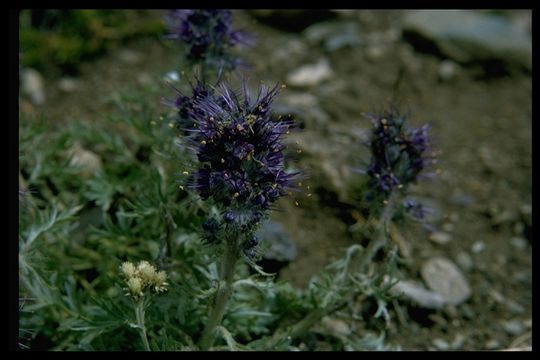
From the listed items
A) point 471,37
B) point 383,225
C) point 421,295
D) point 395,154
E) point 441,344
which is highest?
point 471,37

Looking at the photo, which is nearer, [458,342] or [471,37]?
[458,342]

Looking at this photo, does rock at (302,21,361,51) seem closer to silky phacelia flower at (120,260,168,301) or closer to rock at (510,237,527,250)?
rock at (510,237,527,250)

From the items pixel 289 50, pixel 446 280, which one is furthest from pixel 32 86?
pixel 446 280

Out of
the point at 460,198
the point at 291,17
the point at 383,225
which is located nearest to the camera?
the point at 383,225

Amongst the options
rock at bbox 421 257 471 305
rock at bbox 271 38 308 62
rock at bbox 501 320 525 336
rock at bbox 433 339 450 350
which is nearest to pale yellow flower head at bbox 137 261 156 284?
rock at bbox 433 339 450 350

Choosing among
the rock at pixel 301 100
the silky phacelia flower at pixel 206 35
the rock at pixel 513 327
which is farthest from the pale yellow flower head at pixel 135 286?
the rock at pixel 301 100

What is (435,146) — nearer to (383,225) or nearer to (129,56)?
(383,225)
